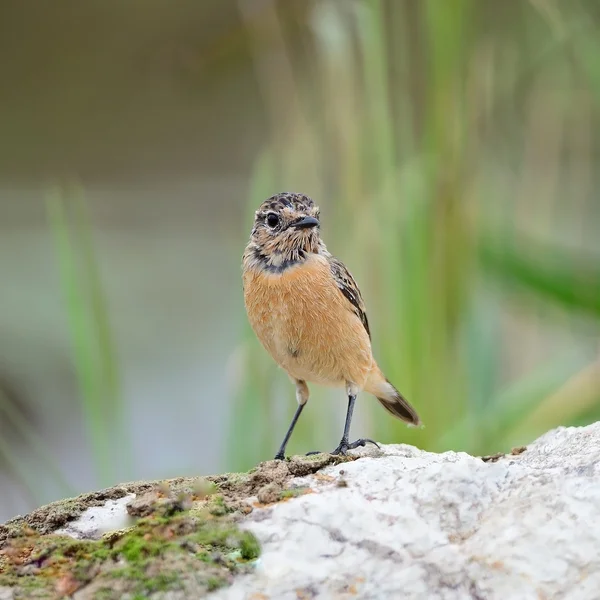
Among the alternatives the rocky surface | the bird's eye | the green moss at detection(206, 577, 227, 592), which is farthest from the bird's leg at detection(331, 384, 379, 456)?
the green moss at detection(206, 577, 227, 592)

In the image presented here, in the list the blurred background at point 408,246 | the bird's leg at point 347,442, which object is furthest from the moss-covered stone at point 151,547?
the blurred background at point 408,246

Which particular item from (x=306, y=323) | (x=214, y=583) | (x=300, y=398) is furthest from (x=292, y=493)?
(x=300, y=398)

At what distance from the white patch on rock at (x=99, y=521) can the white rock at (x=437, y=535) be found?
431 millimetres

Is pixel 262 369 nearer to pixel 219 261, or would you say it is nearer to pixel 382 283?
pixel 382 283

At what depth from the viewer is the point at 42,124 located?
12.1 metres

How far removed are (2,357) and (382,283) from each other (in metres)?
5.39

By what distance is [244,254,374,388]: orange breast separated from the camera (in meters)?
4.40

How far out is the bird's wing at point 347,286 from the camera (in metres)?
4.72

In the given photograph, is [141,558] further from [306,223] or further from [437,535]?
[306,223]

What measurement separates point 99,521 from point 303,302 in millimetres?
1712

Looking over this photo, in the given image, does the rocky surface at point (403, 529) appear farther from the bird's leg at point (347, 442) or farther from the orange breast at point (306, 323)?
the orange breast at point (306, 323)

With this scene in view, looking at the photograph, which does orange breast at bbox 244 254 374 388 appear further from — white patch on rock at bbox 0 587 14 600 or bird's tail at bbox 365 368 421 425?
white patch on rock at bbox 0 587 14 600

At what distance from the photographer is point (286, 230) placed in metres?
4.60

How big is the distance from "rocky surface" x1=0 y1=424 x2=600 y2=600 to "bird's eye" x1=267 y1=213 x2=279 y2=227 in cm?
183
